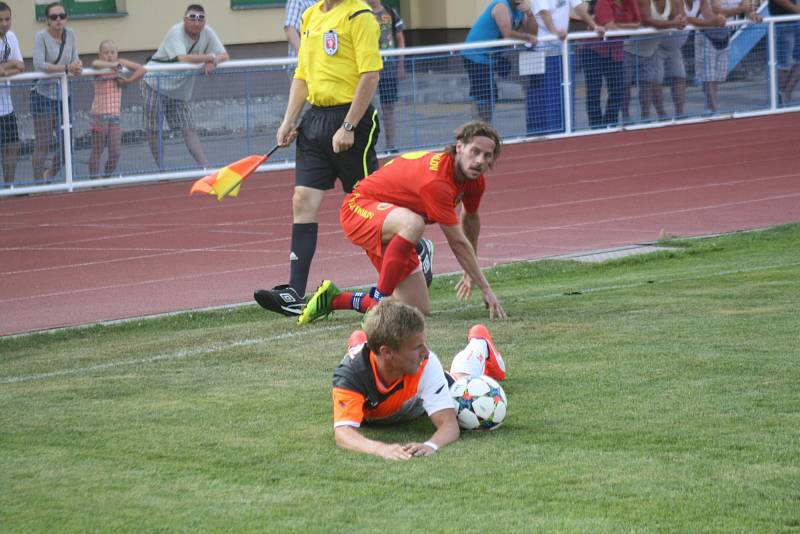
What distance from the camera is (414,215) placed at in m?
8.47

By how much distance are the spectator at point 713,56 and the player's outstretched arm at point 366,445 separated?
15.5 meters

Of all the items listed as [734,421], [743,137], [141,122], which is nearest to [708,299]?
[734,421]

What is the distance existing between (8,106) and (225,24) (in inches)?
498

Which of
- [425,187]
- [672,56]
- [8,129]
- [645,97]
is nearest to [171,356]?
[425,187]

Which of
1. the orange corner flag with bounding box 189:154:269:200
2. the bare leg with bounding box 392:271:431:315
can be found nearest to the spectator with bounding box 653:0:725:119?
the orange corner flag with bounding box 189:154:269:200

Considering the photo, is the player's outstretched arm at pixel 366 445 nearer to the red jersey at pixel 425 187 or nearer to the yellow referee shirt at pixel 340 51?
the red jersey at pixel 425 187

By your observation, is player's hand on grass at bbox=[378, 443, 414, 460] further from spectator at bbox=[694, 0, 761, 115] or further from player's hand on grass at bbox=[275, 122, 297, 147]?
spectator at bbox=[694, 0, 761, 115]

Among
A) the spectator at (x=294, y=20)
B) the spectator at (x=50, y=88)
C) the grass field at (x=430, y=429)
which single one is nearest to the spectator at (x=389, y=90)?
the spectator at (x=294, y=20)

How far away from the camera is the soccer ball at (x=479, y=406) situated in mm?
6129

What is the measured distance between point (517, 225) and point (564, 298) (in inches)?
160

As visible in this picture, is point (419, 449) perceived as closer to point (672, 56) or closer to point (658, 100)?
point (672, 56)

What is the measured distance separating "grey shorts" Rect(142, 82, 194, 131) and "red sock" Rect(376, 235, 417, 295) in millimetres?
8348

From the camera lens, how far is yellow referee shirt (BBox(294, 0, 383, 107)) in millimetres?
9508

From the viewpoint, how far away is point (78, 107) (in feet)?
52.6
